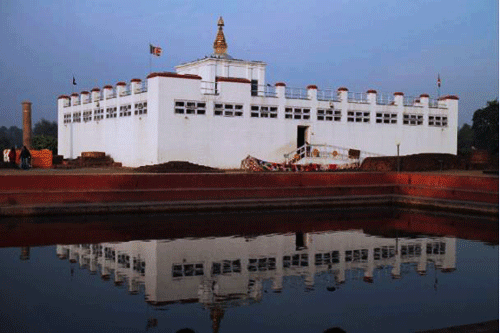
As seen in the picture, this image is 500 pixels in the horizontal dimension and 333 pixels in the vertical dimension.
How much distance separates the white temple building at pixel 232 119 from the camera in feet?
90.3

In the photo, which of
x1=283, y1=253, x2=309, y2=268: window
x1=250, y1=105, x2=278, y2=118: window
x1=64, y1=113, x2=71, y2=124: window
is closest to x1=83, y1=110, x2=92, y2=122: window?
x1=64, y1=113, x2=71, y2=124: window

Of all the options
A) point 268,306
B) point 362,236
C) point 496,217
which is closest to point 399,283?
point 268,306

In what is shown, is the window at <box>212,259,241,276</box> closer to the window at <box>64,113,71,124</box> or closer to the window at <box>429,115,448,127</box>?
the window at <box>429,115,448,127</box>

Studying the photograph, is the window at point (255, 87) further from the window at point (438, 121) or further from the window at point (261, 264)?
the window at point (261, 264)

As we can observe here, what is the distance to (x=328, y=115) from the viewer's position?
3206cm

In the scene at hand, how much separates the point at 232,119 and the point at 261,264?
54.6 feet

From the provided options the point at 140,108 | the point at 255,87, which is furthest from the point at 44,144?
the point at 255,87

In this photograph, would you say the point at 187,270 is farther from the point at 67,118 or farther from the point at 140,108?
the point at 67,118

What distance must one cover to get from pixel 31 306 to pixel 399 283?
6.72 meters

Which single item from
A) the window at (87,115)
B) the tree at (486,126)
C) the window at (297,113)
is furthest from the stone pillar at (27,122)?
the tree at (486,126)

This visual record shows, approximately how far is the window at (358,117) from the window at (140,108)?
37.3 ft

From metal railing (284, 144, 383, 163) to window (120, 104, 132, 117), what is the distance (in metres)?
8.31

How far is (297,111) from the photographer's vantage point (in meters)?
31.0

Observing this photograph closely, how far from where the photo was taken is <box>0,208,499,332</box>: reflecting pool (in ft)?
29.2
